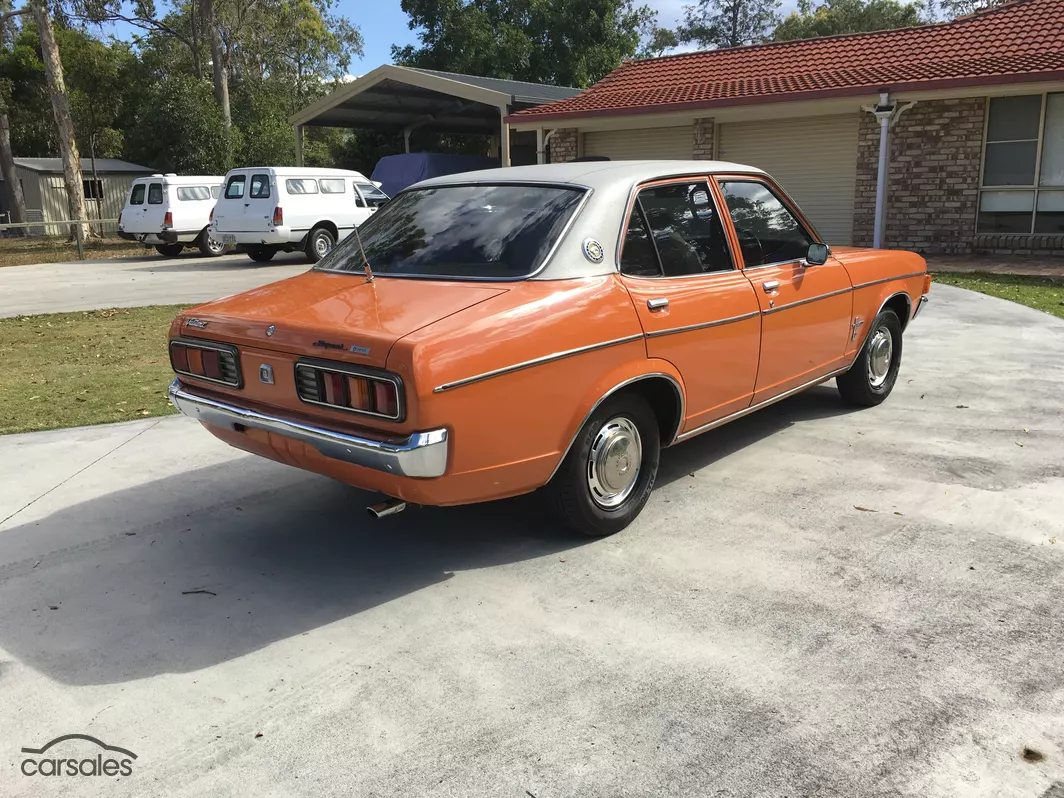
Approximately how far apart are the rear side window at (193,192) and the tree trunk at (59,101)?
5.94m

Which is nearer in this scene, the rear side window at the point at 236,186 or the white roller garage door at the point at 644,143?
the rear side window at the point at 236,186

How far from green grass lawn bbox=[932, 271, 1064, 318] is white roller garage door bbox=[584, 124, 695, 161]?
7.53m

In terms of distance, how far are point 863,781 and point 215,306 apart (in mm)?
3330

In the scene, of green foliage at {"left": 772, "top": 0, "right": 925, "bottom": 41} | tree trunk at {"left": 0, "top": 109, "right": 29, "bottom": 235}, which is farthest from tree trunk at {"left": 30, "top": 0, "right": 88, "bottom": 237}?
green foliage at {"left": 772, "top": 0, "right": 925, "bottom": 41}

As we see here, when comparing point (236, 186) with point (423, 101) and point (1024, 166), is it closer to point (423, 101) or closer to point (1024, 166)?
point (423, 101)

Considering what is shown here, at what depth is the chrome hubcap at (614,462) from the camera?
4090 millimetres

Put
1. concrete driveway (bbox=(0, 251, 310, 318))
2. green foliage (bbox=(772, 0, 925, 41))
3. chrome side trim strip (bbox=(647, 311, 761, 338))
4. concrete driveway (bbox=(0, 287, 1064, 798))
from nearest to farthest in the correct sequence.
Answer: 1. concrete driveway (bbox=(0, 287, 1064, 798))
2. chrome side trim strip (bbox=(647, 311, 761, 338))
3. concrete driveway (bbox=(0, 251, 310, 318))
4. green foliage (bbox=(772, 0, 925, 41))

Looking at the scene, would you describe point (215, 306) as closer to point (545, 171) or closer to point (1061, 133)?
point (545, 171)

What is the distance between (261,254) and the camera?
19.8 m

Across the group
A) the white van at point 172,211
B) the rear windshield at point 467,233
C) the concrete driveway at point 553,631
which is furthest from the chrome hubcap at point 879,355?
the white van at point 172,211

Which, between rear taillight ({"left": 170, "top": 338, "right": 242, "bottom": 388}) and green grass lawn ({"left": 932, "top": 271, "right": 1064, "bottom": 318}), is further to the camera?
green grass lawn ({"left": 932, "top": 271, "right": 1064, "bottom": 318})

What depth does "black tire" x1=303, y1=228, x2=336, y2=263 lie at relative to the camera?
19281 mm

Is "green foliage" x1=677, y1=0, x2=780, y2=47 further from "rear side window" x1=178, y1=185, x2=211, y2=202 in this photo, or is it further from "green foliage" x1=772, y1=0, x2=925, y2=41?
"rear side window" x1=178, y1=185, x2=211, y2=202

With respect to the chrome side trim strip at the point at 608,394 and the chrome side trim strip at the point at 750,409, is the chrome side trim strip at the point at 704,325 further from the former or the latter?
the chrome side trim strip at the point at 750,409
